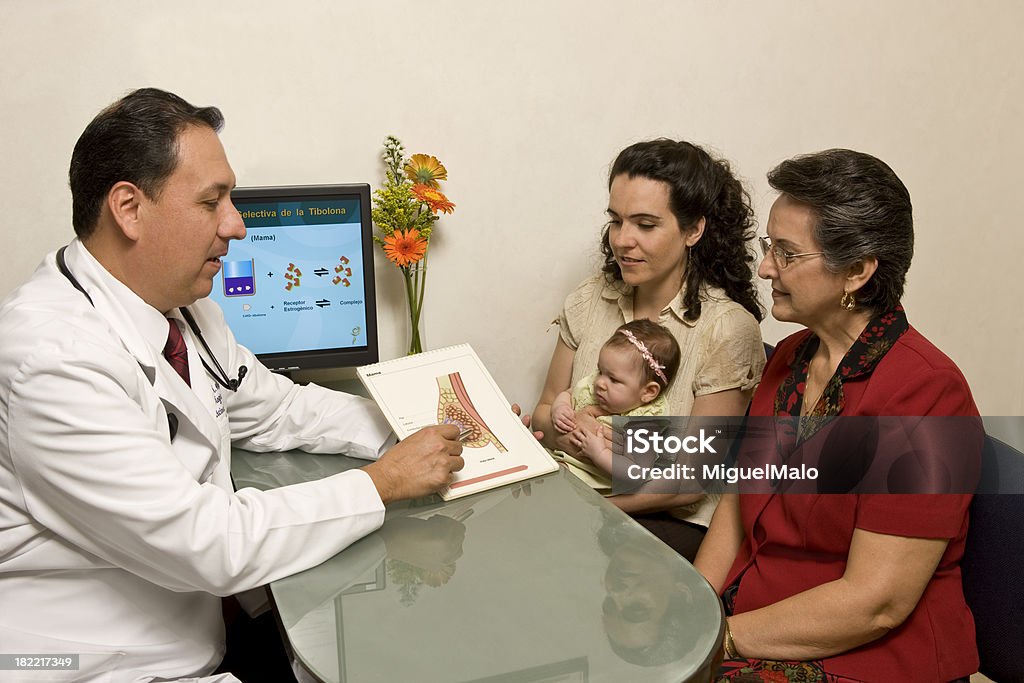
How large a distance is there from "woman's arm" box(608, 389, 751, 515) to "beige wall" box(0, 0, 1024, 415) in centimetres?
78

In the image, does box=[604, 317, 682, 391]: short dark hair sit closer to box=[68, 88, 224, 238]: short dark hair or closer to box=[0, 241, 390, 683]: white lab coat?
box=[0, 241, 390, 683]: white lab coat

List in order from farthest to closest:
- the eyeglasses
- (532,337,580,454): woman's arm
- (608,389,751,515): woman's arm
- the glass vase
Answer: the glass vase
(532,337,580,454): woman's arm
(608,389,751,515): woman's arm
the eyeglasses

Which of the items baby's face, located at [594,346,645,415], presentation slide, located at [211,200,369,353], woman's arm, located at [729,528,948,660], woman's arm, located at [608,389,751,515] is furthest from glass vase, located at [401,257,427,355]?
woman's arm, located at [729,528,948,660]

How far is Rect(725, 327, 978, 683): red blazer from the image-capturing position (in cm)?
158

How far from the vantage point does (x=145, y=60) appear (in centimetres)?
229

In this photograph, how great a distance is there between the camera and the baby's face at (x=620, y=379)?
85.5 inches

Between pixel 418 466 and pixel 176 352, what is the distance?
50 centimetres

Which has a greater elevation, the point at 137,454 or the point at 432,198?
the point at 432,198

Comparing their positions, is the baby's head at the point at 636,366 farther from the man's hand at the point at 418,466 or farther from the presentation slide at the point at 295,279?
the presentation slide at the point at 295,279

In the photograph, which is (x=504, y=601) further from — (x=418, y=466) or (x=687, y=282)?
(x=687, y=282)

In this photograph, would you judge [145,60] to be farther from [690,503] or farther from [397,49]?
[690,503]

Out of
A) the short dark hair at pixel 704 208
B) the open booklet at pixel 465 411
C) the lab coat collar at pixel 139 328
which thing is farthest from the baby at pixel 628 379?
the lab coat collar at pixel 139 328

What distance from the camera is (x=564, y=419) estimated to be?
2238 mm

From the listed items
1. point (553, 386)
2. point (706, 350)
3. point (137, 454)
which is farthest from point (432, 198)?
point (137, 454)
